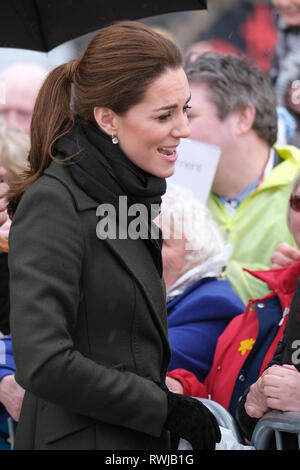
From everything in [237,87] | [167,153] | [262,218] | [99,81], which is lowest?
[262,218]

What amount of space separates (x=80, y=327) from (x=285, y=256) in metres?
1.49

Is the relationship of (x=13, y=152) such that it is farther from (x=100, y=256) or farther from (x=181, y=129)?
(x=100, y=256)

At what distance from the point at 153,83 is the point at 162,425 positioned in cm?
90

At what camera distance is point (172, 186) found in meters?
3.71

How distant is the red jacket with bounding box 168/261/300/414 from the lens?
3.05 meters

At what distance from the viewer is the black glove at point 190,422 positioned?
2.11m

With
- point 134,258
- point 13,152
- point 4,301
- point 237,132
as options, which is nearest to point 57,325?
point 134,258

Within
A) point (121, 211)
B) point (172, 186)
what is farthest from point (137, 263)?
point (172, 186)

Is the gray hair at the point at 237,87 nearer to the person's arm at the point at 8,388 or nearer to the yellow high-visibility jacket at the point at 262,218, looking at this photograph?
the yellow high-visibility jacket at the point at 262,218

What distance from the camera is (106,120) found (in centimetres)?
220

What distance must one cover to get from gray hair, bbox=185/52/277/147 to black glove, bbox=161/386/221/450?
261 centimetres

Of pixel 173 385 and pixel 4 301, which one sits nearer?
pixel 173 385

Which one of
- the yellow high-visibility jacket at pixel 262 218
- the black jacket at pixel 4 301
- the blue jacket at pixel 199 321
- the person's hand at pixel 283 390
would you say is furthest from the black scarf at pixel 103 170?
the yellow high-visibility jacket at pixel 262 218

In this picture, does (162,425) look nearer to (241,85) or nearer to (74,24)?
(74,24)
